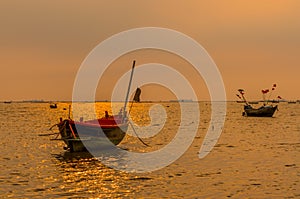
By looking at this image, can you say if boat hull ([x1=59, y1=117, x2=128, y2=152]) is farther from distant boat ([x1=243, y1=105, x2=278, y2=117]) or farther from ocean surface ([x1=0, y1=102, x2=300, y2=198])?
distant boat ([x1=243, y1=105, x2=278, y2=117])

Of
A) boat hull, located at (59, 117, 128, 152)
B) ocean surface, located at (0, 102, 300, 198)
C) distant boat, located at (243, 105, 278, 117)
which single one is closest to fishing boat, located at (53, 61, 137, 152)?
boat hull, located at (59, 117, 128, 152)

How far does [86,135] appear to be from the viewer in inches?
1511

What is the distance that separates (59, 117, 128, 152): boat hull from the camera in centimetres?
3712

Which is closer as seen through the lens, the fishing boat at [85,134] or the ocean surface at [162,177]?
the ocean surface at [162,177]

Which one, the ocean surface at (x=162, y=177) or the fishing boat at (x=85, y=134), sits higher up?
the fishing boat at (x=85, y=134)

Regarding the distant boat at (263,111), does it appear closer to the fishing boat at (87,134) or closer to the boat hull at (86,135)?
the fishing boat at (87,134)

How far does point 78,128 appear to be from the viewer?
37.8 meters

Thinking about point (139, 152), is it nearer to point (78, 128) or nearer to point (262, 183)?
point (78, 128)

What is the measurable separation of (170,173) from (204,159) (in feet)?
25.4

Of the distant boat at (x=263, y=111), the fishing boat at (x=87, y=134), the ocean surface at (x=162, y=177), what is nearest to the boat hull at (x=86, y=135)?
the fishing boat at (x=87, y=134)

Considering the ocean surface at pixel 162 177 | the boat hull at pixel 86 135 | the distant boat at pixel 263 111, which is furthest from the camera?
the distant boat at pixel 263 111

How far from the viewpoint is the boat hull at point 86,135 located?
3712 centimetres

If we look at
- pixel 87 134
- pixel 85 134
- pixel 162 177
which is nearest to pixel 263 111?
pixel 87 134

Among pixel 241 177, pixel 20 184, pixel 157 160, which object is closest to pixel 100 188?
pixel 20 184
